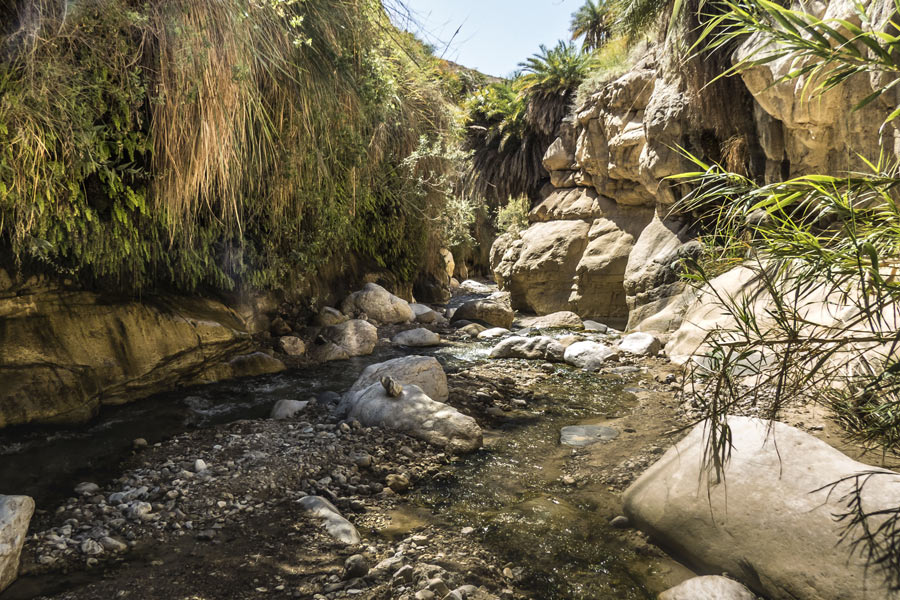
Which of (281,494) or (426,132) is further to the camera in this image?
(426,132)

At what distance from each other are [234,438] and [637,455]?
2.92 meters

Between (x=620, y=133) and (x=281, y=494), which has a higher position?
(x=620, y=133)

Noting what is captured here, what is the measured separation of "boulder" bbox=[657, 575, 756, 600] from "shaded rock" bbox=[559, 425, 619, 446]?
173cm

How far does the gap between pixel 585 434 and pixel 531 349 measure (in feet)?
9.47

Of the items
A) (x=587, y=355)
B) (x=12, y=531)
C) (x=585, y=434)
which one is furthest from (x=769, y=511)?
(x=587, y=355)

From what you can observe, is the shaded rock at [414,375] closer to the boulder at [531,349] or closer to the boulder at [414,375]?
the boulder at [414,375]

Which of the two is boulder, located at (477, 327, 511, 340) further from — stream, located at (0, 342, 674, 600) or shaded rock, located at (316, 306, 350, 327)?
stream, located at (0, 342, 674, 600)

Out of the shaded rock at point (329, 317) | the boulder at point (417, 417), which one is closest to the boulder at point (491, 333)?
the shaded rock at point (329, 317)

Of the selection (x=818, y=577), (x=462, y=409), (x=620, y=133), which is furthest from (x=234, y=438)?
(x=620, y=133)

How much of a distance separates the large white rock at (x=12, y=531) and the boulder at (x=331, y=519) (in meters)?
1.24

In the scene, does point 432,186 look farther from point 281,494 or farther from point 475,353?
point 281,494

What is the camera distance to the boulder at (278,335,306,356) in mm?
6199

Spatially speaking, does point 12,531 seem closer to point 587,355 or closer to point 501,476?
point 501,476

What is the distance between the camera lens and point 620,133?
10.2 meters
